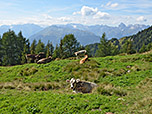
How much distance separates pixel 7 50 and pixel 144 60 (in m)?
63.6

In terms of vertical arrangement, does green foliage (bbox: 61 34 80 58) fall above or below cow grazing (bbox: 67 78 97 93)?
above

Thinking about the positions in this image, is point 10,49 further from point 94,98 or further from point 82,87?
point 94,98

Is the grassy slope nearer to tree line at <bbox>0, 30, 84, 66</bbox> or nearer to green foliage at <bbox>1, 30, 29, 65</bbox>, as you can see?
tree line at <bbox>0, 30, 84, 66</bbox>

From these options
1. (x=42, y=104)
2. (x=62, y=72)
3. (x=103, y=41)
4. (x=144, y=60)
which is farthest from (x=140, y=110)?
(x=103, y=41)

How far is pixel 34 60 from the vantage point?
1553 inches

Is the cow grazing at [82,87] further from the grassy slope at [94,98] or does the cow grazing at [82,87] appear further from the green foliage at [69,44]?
the green foliage at [69,44]

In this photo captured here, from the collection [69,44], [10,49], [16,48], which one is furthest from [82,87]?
[16,48]

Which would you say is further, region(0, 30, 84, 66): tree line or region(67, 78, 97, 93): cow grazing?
region(0, 30, 84, 66): tree line

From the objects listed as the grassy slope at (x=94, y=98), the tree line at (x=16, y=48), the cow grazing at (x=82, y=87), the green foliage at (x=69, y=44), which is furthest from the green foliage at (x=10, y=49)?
the cow grazing at (x=82, y=87)

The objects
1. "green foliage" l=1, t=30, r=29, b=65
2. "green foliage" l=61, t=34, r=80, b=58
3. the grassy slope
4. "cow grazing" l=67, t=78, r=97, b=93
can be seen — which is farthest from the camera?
"green foliage" l=61, t=34, r=80, b=58

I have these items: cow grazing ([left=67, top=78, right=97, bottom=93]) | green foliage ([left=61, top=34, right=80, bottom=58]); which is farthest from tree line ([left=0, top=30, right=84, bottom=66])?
cow grazing ([left=67, top=78, right=97, bottom=93])

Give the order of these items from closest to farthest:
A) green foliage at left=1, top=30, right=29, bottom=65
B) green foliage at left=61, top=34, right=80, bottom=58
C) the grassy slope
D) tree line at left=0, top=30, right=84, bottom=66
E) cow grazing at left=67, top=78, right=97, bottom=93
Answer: the grassy slope → cow grazing at left=67, top=78, right=97, bottom=93 → green foliage at left=1, top=30, right=29, bottom=65 → tree line at left=0, top=30, right=84, bottom=66 → green foliage at left=61, top=34, right=80, bottom=58

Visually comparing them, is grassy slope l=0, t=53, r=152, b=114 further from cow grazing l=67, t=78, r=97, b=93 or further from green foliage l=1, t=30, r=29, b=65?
green foliage l=1, t=30, r=29, b=65

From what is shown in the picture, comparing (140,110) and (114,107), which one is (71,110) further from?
(140,110)
